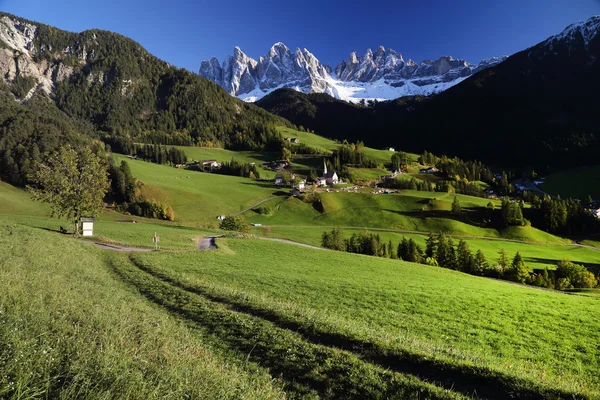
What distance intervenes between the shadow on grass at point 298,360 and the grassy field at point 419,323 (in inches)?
8.6

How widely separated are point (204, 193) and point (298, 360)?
13237 centimetres

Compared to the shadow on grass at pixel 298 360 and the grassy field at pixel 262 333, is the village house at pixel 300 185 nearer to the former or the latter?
the grassy field at pixel 262 333

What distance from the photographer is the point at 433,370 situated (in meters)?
11.3

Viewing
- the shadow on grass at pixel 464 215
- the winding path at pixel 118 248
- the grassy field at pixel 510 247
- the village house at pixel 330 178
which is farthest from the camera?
the village house at pixel 330 178

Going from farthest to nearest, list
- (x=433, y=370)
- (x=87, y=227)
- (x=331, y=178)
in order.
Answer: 1. (x=331, y=178)
2. (x=87, y=227)
3. (x=433, y=370)

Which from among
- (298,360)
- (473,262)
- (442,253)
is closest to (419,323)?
(298,360)

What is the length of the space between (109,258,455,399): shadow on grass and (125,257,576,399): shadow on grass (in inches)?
27.8

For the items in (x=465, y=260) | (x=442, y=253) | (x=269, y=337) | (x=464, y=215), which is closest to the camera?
(x=269, y=337)

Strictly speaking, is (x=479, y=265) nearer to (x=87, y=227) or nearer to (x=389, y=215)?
(x=389, y=215)

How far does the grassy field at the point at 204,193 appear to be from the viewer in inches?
4611

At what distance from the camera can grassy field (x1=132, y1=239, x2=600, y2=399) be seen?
1117cm

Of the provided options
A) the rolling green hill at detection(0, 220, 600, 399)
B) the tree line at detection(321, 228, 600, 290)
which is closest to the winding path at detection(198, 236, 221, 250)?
the rolling green hill at detection(0, 220, 600, 399)

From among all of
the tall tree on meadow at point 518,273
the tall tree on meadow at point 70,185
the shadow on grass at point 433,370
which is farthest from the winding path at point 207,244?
the tall tree on meadow at point 518,273

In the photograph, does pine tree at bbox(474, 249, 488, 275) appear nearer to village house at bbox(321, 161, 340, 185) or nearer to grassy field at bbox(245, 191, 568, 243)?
grassy field at bbox(245, 191, 568, 243)
